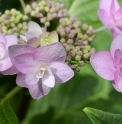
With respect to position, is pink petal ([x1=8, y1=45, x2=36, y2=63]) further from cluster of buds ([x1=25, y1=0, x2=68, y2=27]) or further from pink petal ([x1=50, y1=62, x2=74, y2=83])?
cluster of buds ([x1=25, y1=0, x2=68, y2=27])

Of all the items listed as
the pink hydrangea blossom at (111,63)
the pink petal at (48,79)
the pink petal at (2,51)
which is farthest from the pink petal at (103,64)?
the pink petal at (2,51)

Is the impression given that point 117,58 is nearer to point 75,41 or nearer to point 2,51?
point 75,41

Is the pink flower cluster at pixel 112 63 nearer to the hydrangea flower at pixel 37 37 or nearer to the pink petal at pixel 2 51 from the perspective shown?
the hydrangea flower at pixel 37 37

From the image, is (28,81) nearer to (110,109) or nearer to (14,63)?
(14,63)

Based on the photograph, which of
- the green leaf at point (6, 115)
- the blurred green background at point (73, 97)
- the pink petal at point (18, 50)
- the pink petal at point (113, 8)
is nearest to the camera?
the pink petal at point (18, 50)

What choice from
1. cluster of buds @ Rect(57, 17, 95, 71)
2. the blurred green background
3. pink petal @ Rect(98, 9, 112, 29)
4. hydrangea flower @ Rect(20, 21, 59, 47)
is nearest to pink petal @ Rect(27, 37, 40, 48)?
hydrangea flower @ Rect(20, 21, 59, 47)

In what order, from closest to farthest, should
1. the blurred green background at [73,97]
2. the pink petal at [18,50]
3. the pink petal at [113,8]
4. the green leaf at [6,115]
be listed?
the pink petal at [18,50] < the green leaf at [6,115] < the pink petal at [113,8] < the blurred green background at [73,97]

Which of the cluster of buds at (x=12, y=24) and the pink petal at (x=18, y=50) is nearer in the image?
the pink petal at (x=18, y=50)
